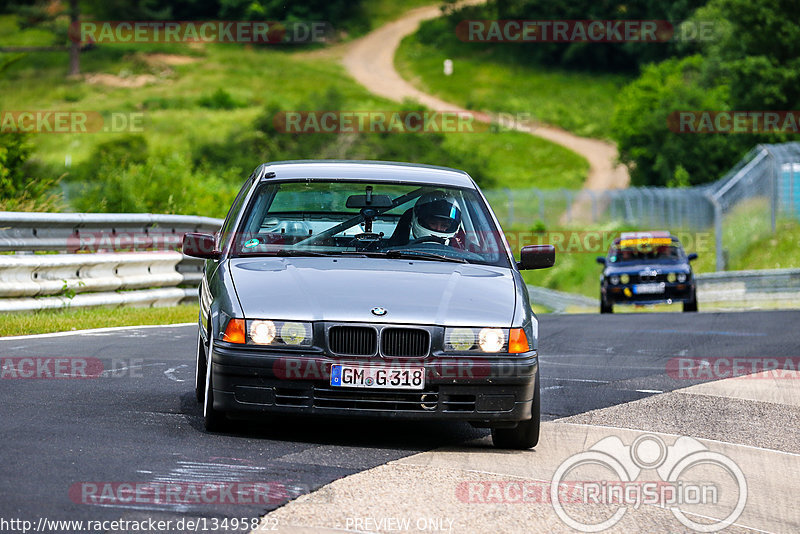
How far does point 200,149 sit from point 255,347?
7073cm

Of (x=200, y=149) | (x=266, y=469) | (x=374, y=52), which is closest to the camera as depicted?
(x=266, y=469)

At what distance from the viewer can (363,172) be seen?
8.56 metres

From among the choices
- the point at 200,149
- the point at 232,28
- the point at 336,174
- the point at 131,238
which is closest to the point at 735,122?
the point at 200,149

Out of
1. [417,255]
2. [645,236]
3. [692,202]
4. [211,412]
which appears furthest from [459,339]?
[692,202]

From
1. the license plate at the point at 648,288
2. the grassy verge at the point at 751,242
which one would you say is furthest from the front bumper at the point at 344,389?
the grassy verge at the point at 751,242

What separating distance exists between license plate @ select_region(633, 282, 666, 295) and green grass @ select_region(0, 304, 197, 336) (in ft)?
33.9

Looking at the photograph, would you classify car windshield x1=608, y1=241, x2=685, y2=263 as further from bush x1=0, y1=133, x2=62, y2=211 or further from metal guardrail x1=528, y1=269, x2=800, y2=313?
bush x1=0, y1=133, x2=62, y2=211

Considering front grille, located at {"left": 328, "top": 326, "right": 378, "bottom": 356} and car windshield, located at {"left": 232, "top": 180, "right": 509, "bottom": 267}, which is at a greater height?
car windshield, located at {"left": 232, "top": 180, "right": 509, "bottom": 267}

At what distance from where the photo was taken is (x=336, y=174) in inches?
334

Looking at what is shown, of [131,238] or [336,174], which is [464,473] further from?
[131,238]

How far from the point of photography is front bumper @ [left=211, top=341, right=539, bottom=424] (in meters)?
6.86

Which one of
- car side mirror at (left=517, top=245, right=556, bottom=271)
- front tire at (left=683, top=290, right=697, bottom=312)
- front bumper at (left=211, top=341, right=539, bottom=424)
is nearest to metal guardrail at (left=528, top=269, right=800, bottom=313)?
front tire at (left=683, top=290, right=697, bottom=312)

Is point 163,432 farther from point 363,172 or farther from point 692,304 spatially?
point 692,304

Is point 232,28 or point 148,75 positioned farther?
point 232,28
